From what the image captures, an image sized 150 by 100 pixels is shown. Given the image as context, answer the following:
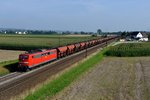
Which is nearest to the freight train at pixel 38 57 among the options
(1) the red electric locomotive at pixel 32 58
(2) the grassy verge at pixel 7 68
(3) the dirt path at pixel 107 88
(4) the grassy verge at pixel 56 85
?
(1) the red electric locomotive at pixel 32 58

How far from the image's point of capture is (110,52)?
7712 centimetres

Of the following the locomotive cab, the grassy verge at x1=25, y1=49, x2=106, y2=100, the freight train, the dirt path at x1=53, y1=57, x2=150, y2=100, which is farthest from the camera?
the freight train

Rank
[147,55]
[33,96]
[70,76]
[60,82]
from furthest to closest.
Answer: [147,55], [70,76], [60,82], [33,96]

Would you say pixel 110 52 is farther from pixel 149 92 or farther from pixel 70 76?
pixel 149 92

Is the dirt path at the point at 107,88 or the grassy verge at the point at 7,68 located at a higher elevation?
the dirt path at the point at 107,88

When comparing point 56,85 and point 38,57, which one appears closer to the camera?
point 56,85

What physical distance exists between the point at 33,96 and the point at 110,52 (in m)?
52.8

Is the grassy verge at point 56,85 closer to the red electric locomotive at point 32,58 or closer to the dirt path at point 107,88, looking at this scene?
the dirt path at point 107,88

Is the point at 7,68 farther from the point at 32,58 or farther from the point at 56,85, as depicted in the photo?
Result: the point at 56,85

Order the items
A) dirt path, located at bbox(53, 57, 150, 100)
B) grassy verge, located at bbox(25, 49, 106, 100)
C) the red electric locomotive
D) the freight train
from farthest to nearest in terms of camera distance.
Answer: the freight train < the red electric locomotive < dirt path, located at bbox(53, 57, 150, 100) < grassy verge, located at bbox(25, 49, 106, 100)

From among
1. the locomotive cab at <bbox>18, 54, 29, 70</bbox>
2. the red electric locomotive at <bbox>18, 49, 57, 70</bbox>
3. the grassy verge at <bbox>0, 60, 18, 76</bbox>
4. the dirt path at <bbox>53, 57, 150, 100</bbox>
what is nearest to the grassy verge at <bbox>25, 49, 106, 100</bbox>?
the dirt path at <bbox>53, 57, 150, 100</bbox>

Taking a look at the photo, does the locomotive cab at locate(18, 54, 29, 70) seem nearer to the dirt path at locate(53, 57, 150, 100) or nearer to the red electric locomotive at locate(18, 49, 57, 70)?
the red electric locomotive at locate(18, 49, 57, 70)

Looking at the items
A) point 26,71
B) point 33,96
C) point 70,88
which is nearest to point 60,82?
point 70,88

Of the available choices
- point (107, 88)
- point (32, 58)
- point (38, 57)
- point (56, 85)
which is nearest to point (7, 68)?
point (32, 58)
